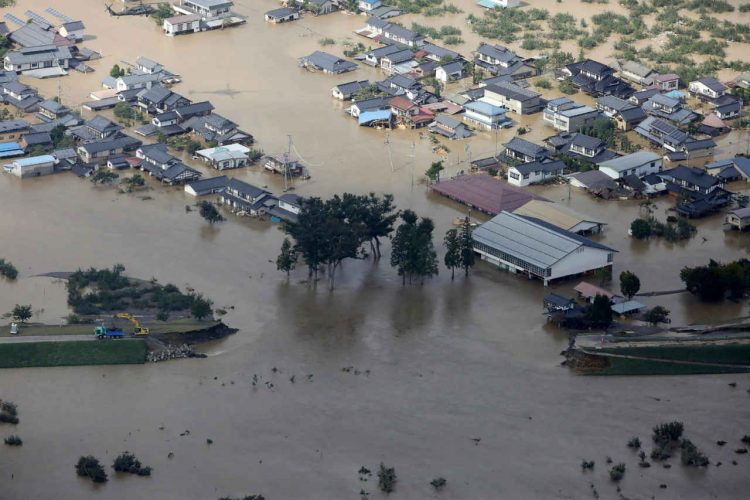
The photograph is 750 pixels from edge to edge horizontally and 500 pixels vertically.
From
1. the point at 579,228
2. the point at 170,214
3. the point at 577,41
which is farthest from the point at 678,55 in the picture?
the point at 170,214

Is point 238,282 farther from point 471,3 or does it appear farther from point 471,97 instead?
point 471,3

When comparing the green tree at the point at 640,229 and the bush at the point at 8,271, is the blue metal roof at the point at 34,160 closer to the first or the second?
the bush at the point at 8,271

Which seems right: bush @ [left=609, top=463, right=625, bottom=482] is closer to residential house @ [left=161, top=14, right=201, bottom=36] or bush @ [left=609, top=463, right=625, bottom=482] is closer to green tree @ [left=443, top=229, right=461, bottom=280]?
green tree @ [left=443, top=229, right=461, bottom=280]

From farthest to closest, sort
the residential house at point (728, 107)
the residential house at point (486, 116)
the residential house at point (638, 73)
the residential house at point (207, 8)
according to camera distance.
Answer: the residential house at point (207, 8), the residential house at point (638, 73), the residential house at point (728, 107), the residential house at point (486, 116)

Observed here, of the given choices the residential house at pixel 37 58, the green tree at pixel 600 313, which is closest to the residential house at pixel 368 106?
the residential house at pixel 37 58

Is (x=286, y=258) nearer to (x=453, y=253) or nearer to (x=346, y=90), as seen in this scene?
(x=453, y=253)

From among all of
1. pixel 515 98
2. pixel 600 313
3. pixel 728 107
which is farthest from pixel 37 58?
pixel 600 313
